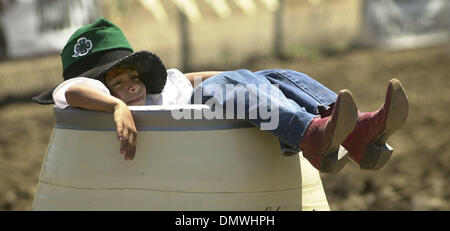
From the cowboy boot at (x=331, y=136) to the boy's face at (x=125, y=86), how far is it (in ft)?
2.31

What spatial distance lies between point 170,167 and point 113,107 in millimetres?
272

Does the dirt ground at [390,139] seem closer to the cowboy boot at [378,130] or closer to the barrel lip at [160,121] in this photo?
the cowboy boot at [378,130]

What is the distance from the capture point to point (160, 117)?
2.60 m

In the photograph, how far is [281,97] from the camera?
8.83 ft

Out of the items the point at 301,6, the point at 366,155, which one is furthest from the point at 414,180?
the point at 301,6

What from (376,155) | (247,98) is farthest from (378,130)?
(247,98)

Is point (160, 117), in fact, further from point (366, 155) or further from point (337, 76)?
point (337, 76)

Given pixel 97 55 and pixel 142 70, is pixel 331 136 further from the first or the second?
pixel 97 55

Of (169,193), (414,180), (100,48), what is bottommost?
(414,180)

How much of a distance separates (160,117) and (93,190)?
33 cm

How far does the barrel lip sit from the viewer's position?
2.60m

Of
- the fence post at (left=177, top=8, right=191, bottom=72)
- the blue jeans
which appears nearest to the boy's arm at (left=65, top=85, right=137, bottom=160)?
the blue jeans

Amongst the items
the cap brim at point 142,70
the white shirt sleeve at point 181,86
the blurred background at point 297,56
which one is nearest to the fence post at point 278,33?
the blurred background at point 297,56

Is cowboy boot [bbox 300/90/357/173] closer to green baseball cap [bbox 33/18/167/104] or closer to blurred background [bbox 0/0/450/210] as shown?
green baseball cap [bbox 33/18/167/104]
